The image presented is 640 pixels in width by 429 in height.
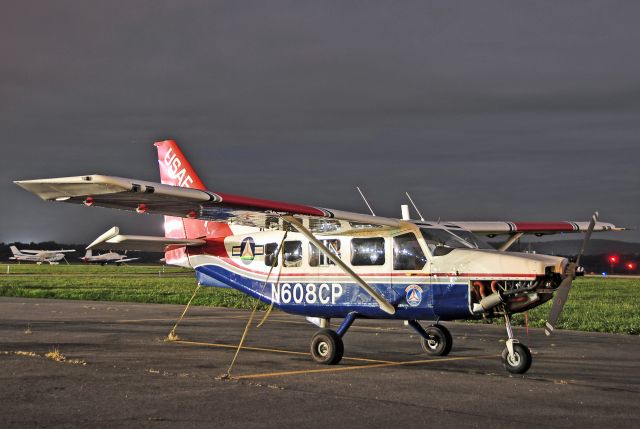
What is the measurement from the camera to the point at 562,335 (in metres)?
17.4

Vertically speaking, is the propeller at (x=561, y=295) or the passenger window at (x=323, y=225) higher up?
the passenger window at (x=323, y=225)

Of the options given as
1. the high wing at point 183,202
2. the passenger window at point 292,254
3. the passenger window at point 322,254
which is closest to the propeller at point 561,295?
the high wing at point 183,202

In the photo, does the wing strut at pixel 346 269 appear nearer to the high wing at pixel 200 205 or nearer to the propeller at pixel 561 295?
the high wing at pixel 200 205

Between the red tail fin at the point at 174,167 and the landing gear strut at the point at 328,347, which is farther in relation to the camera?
the red tail fin at the point at 174,167

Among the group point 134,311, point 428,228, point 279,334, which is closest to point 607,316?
Answer: point 279,334

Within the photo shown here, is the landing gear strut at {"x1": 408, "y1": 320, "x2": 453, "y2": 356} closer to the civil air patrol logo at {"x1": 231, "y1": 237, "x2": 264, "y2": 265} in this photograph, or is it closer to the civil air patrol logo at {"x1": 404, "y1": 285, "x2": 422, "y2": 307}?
the civil air patrol logo at {"x1": 404, "y1": 285, "x2": 422, "y2": 307}

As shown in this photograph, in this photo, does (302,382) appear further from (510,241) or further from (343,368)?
(510,241)

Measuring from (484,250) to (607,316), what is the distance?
504 inches

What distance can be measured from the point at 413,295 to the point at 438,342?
1617mm

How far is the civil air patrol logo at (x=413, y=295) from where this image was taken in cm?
1237

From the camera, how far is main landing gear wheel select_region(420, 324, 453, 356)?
44.3 feet

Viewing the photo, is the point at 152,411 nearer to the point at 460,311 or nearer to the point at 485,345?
the point at 460,311

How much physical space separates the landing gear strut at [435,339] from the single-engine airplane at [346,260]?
2cm

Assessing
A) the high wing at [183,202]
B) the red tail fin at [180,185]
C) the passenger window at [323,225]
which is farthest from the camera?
the red tail fin at [180,185]
